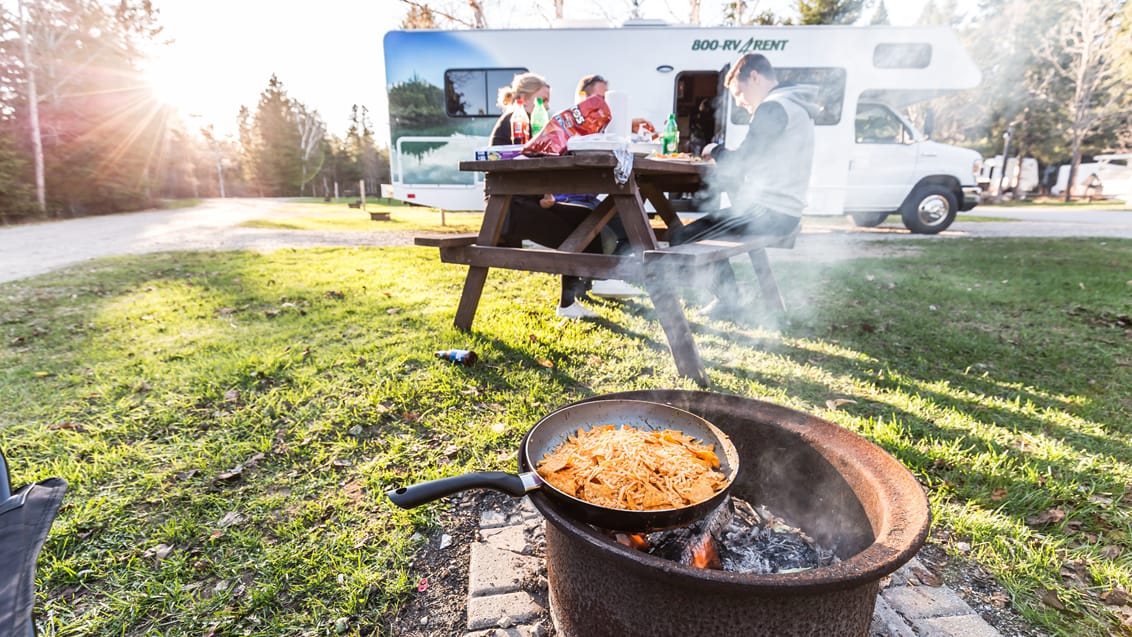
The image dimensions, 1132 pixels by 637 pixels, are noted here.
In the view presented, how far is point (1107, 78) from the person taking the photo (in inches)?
886

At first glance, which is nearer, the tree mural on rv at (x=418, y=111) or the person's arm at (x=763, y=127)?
the person's arm at (x=763, y=127)

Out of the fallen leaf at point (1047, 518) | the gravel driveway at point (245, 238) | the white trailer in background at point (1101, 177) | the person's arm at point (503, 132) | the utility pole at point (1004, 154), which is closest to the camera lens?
the fallen leaf at point (1047, 518)

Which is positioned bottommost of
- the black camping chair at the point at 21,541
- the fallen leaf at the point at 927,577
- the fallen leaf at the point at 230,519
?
the fallen leaf at the point at 927,577

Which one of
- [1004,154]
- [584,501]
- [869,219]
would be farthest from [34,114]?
[1004,154]

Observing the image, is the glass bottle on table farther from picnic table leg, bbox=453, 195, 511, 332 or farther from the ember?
the ember

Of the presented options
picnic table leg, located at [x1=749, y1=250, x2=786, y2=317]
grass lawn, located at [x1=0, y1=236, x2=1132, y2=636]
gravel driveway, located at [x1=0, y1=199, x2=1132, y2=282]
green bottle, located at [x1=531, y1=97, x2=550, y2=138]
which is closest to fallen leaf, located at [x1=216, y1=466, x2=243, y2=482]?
grass lawn, located at [x1=0, y1=236, x2=1132, y2=636]

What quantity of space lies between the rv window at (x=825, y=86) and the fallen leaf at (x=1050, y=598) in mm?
8923

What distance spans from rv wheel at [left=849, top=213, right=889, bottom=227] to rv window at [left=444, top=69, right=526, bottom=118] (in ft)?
27.4

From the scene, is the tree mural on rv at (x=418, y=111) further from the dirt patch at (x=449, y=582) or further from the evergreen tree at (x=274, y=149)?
the evergreen tree at (x=274, y=149)

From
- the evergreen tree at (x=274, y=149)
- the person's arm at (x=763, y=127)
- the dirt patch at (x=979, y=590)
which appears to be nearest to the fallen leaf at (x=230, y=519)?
the dirt patch at (x=979, y=590)

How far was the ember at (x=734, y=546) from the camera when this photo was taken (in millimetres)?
1500

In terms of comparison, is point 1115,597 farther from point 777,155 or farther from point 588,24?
point 588,24

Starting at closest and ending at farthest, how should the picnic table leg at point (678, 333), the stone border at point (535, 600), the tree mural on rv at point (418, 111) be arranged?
the stone border at point (535, 600) → the picnic table leg at point (678, 333) → the tree mural on rv at point (418, 111)

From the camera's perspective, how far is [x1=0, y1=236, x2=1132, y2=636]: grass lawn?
1.71 metres
